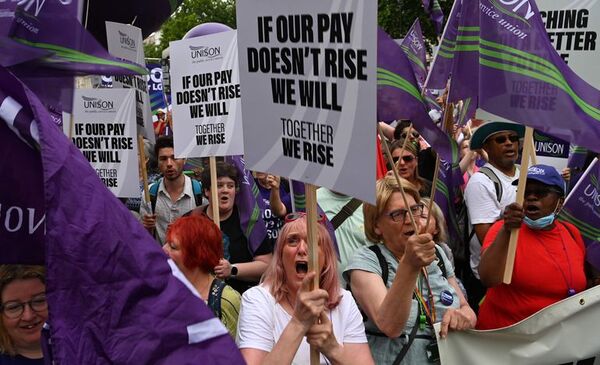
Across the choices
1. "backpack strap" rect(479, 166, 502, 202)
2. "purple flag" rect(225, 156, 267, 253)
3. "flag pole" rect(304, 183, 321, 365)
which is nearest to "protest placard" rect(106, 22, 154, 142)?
"purple flag" rect(225, 156, 267, 253)

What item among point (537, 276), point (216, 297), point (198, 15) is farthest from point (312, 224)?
point (198, 15)

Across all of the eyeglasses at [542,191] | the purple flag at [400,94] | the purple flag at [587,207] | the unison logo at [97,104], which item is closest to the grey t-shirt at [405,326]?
the purple flag at [400,94]

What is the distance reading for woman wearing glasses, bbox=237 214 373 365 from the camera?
2791 millimetres

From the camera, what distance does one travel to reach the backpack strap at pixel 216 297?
373 centimetres

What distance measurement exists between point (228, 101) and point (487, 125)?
6.29 feet

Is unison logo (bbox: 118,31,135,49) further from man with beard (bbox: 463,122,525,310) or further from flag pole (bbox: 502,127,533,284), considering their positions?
flag pole (bbox: 502,127,533,284)

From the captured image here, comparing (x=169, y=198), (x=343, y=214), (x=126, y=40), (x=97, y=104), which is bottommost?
(x=169, y=198)

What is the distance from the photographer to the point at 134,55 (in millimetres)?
5469

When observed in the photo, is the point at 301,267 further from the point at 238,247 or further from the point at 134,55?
the point at 134,55

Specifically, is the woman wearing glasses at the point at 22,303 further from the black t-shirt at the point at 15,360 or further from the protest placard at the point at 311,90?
the protest placard at the point at 311,90

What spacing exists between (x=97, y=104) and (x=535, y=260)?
3.05m

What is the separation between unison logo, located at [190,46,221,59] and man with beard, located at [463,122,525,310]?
6.52ft

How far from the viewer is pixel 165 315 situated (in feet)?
5.83

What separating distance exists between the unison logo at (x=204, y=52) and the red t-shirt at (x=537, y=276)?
2.19 m
